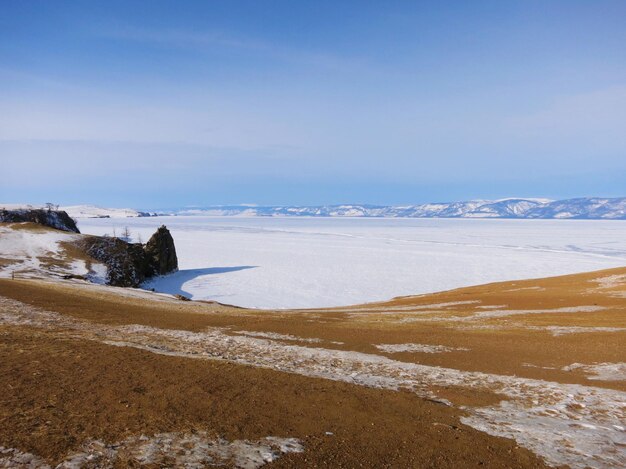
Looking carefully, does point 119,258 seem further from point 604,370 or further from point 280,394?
Result: point 604,370

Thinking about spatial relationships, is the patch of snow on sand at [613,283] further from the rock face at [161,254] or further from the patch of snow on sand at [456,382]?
the rock face at [161,254]

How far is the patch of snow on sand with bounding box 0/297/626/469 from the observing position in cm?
1087

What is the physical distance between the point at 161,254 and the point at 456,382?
70.5m

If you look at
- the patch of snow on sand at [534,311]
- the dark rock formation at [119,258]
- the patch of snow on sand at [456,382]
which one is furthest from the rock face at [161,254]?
the patch of snow on sand at [534,311]

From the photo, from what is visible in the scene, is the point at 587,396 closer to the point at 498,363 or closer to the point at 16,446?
the point at 498,363

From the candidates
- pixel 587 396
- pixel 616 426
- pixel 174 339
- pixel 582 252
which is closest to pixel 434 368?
pixel 587 396

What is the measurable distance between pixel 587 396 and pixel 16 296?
32063 millimetres

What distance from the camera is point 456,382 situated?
15.9 metres

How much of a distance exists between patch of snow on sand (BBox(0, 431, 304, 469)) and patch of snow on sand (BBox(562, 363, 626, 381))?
13.5m

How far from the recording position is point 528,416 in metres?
12.6

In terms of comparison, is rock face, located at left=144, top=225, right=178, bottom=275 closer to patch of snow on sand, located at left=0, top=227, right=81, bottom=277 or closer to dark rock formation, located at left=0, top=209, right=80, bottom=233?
patch of snow on sand, located at left=0, top=227, right=81, bottom=277

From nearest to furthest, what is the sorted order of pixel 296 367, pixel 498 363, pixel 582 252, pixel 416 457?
pixel 416 457, pixel 296 367, pixel 498 363, pixel 582 252

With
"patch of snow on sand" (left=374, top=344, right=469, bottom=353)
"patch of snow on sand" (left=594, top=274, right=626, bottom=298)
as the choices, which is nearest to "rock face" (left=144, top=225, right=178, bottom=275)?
"patch of snow on sand" (left=374, top=344, right=469, bottom=353)

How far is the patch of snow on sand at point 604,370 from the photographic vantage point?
55.9 feet
